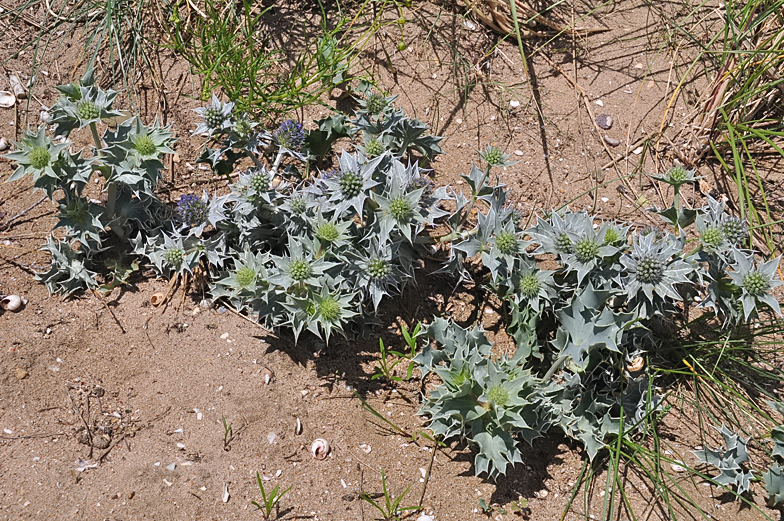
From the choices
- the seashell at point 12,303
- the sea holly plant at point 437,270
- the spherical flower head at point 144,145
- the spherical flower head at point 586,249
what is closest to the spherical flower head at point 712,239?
the sea holly plant at point 437,270

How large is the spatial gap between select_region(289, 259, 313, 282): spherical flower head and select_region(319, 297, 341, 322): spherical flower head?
0.13 meters

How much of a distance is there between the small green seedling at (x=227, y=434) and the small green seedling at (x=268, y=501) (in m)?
0.18

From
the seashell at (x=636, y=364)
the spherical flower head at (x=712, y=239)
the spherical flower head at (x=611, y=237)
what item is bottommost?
the seashell at (x=636, y=364)

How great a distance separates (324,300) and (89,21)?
7.43 feet

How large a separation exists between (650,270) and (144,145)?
2.06 meters

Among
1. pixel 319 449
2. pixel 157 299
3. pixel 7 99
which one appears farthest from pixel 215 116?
pixel 319 449

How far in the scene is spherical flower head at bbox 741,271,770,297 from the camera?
93.6 inches

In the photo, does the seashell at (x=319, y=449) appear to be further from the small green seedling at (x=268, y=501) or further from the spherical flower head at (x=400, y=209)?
the spherical flower head at (x=400, y=209)

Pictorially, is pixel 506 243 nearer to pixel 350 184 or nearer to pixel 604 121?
pixel 350 184

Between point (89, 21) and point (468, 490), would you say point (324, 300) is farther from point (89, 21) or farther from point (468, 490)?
point (89, 21)

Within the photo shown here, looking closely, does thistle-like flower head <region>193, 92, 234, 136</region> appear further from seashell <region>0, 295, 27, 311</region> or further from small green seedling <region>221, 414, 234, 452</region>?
small green seedling <region>221, 414, 234, 452</region>

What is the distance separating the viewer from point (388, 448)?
2559mm

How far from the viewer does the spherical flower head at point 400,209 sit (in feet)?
8.35

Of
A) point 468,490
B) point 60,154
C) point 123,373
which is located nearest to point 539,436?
point 468,490
